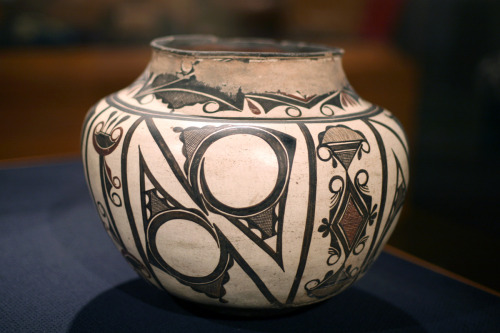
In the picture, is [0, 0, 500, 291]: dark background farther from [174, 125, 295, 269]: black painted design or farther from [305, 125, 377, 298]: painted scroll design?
[174, 125, 295, 269]: black painted design

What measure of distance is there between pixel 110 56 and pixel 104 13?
149 mm

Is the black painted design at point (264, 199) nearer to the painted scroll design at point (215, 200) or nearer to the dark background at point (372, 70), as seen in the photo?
the painted scroll design at point (215, 200)

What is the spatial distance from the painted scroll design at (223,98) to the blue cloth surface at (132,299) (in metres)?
0.36

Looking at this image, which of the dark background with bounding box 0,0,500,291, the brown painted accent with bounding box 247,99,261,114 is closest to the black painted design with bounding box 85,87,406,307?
the brown painted accent with bounding box 247,99,261,114

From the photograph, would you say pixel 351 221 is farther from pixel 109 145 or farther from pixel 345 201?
pixel 109 145

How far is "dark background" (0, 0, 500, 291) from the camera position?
1.57 metres

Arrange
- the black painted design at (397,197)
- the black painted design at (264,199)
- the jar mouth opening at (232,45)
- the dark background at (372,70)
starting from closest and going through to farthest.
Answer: the black painted design at (264,199), the black painted design at (397,197), the jar mouth opening at (232,45), the dark background at (372,70)

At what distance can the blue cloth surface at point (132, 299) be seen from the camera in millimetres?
925

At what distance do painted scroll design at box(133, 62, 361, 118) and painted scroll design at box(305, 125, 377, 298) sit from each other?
59mm

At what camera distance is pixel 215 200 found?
2.44 ft

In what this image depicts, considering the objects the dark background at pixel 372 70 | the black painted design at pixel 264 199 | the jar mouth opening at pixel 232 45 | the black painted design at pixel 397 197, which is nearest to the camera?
the black painted design at pixel 264 199

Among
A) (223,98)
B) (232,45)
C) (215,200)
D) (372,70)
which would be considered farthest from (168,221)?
(372,70)

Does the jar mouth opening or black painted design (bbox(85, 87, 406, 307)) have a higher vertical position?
the jar mouth opening

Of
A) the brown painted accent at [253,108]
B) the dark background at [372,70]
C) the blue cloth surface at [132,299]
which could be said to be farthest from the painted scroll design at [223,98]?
the dark background at [372,70]
